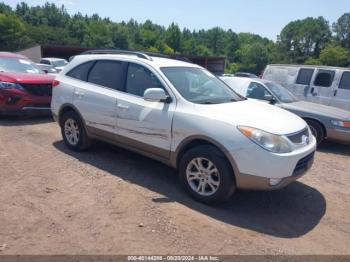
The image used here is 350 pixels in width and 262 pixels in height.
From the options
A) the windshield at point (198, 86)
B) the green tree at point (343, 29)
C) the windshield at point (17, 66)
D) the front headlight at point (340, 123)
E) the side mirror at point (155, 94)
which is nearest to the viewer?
the side mirror at point (155, 94)

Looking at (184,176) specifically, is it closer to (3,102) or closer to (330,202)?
(330,202)

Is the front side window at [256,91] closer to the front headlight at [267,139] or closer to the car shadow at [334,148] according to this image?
the car shadow at [334,148]

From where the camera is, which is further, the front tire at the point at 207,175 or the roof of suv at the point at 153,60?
the roof of suv at the point at 153,60

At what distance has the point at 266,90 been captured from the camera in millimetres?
8078

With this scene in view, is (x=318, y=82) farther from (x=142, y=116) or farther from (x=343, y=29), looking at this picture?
(x=343, y=29)

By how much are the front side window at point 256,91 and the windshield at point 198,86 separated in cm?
270

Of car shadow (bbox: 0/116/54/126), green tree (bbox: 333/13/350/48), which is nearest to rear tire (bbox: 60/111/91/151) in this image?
car shadow (bbox: 0/116/54/126)

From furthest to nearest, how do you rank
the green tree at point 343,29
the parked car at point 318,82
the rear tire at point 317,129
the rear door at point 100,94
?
the green tree at point 343,29
the parked car at point 318,82
the rear tire at point 317,129
the rear door at point 100,94

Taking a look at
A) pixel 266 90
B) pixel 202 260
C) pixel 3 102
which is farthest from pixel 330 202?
pixel 3 102

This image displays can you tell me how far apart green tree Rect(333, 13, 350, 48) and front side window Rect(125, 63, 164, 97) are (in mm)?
108405

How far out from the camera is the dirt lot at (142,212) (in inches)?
139

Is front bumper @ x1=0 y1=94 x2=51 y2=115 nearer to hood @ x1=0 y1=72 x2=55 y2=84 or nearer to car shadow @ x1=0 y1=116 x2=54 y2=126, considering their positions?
car shadow @ x1=0 y1=116 x2=54 y2=126

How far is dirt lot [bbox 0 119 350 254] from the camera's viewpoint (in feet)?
11.6

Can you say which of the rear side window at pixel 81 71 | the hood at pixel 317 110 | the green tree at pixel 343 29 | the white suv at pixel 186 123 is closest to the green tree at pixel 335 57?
the green tree at pixel 343 29
